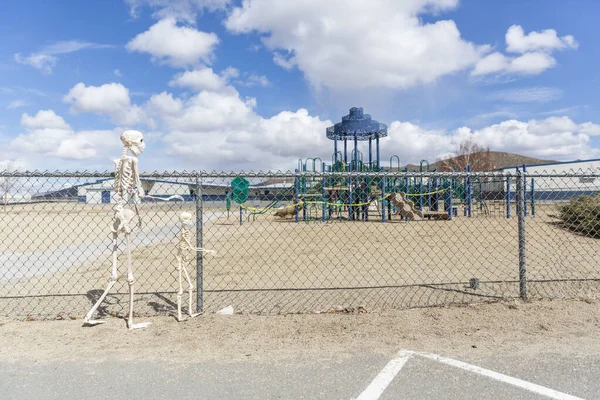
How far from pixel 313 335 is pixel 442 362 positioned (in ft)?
3.59

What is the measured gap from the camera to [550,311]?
411 cm

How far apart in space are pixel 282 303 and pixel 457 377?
90.3 inches

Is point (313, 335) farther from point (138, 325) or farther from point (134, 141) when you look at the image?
point (134, 141)

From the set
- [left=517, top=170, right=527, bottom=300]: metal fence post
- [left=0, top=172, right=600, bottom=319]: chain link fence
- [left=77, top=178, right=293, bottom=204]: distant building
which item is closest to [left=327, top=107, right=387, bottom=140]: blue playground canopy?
[left=77, top=178, right=293, bottom=204]: distant building

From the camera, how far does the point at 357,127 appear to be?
63.2 ft

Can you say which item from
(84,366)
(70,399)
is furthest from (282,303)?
(70,399)

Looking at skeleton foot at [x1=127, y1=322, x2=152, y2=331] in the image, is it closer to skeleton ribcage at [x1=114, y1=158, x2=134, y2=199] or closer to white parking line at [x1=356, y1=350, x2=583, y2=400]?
skeleton ribcage at [x1=114, y1=158, x2=134, y2=199]

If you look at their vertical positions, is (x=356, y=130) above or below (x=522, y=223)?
above

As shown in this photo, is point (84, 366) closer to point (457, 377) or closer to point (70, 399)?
point (70, 399)

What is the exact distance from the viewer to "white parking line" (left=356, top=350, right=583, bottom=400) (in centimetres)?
251

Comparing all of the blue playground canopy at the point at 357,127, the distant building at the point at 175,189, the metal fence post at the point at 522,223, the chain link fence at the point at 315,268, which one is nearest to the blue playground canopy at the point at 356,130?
the blue playground canopy at the point at 357,127

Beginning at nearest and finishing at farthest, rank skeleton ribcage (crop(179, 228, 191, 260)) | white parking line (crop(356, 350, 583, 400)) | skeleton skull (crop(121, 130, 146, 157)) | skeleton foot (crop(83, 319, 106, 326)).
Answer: white parking line (crop(356, 350, 583, 400)), skeleton skull (crop(121, 130, 146, 157)), skeleton foot (crop(83, 319, 106, 326)), skeleton ribcage (crop(179, 228, 191, 260))

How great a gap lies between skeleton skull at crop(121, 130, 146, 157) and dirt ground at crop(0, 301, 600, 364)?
1.65m

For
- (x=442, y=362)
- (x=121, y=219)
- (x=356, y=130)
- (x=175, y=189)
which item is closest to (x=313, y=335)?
(x=442, y=362)
